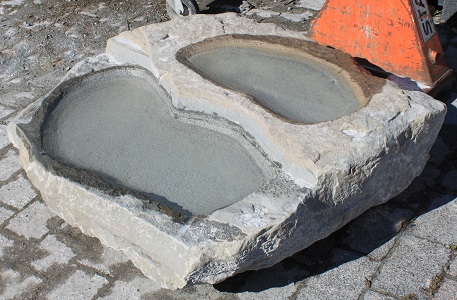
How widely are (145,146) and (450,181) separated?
1.75 m

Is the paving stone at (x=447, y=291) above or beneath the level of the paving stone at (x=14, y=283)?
beneath

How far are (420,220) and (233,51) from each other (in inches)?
60.6

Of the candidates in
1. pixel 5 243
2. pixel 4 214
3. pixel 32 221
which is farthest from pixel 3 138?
pixel 5 243

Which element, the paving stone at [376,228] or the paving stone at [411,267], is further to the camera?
the paving stone at [376,228]

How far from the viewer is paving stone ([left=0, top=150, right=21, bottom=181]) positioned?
393cm

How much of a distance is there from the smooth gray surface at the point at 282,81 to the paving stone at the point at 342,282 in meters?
0.79

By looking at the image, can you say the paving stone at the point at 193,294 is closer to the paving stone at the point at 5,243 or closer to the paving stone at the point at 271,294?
the paving stone at the point at 271,294

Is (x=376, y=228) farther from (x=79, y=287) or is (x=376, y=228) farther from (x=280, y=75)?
(x=79, y=287)

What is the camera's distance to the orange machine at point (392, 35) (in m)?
4.02

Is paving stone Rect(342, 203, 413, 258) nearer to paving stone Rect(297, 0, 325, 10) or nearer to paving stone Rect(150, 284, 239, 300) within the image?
paving stone Rect(150, 284, 239, 300)

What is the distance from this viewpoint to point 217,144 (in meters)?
3.40

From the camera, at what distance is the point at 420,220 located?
342 centimetres

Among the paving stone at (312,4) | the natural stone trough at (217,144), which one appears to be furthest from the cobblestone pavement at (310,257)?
the paving stone at (312,4)

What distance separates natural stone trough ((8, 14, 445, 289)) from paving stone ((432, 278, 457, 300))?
525 mm
